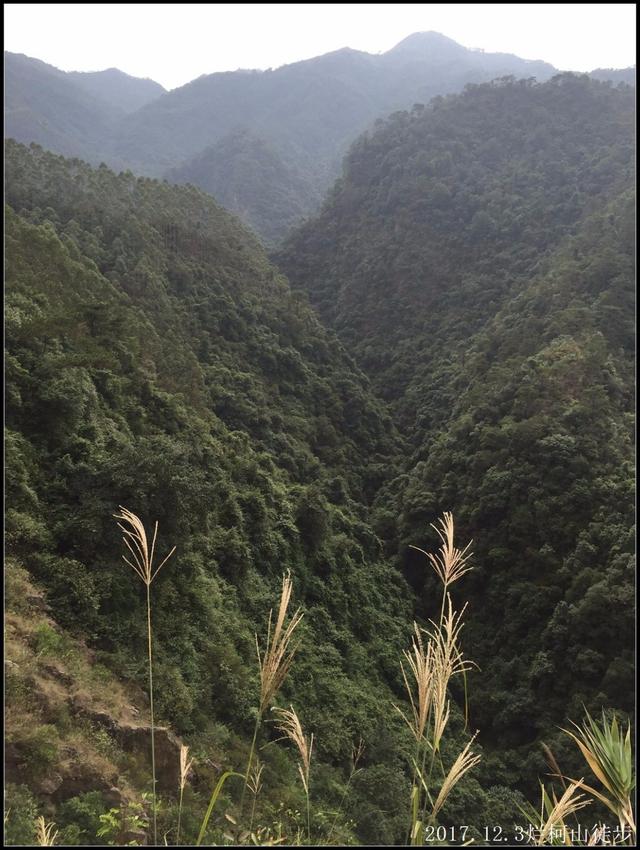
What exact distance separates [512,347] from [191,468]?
19.7 m

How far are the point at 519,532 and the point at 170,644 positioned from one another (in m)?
13.3

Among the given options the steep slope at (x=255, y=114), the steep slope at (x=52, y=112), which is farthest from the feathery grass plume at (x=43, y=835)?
the steep slope at (x=52, y=112)

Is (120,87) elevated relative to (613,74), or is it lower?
elevated

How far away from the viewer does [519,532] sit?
58.9ft

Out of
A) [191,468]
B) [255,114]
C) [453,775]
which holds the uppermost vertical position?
[255,114]

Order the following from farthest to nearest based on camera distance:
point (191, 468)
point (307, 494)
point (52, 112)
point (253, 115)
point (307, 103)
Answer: point (253, 115), point (307, 103), point (52, 112), point (307, 494), point (191, 468)

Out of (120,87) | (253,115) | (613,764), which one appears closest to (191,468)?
(613,764)

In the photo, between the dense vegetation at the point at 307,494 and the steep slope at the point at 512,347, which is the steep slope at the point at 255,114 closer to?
the steep slope at the point at 512,347

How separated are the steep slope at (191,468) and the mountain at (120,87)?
123718mm

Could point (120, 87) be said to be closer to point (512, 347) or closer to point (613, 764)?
point (512, 347)

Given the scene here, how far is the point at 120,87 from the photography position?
437 ft

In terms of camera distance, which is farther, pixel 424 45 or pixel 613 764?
pixel 424 45

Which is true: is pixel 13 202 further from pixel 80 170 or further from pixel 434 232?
pixel 434 232

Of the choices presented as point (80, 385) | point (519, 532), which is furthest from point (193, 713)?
point (519, 532)
